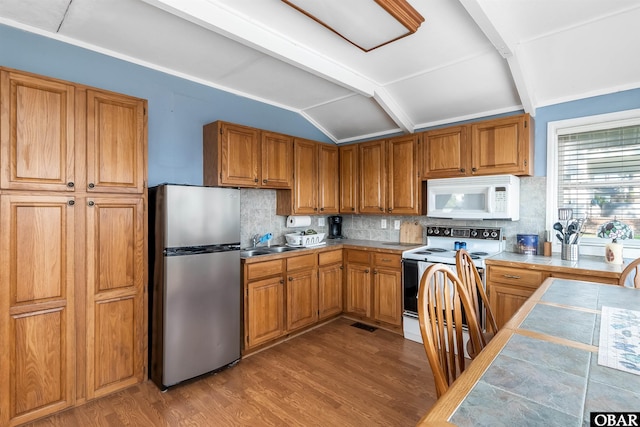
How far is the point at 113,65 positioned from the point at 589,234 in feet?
14.3

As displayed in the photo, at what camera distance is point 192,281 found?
8.10ft

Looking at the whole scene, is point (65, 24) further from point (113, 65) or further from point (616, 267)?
point (616, 267)

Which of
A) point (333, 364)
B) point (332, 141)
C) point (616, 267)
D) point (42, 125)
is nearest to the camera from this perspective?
point (42, 125)

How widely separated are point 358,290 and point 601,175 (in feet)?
8.39

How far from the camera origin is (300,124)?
413 centimetres

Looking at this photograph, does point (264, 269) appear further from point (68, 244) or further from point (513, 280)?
point (513, 280)

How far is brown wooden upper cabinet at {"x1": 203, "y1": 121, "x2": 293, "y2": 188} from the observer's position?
2.96 m

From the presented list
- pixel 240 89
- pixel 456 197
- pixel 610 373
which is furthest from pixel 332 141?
A: pixel 610 373

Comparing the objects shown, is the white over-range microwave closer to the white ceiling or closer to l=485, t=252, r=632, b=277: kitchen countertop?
l=485, t=252, r=632, b=277: kitchen countertop

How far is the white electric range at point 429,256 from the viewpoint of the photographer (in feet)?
10.4

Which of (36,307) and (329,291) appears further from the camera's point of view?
(329,291)

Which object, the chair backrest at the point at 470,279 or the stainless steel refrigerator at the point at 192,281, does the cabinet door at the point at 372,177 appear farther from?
the chair backrest at the point at 470,279

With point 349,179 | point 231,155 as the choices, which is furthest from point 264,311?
point 349,179

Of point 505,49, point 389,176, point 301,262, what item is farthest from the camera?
point 389,176
